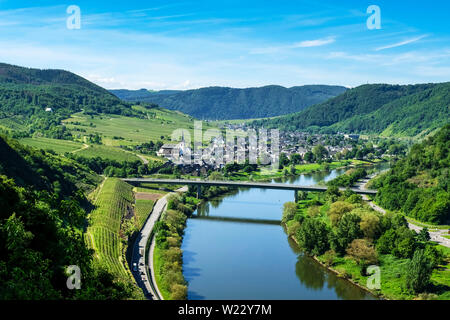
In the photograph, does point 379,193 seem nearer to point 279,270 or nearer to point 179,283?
point 279,270

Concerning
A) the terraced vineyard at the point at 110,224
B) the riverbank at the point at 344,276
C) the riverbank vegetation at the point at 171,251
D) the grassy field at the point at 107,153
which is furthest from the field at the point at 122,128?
the riverbank at the point at 344,276

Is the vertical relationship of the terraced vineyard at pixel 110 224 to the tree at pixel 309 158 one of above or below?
below

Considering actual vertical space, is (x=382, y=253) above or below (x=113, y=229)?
below

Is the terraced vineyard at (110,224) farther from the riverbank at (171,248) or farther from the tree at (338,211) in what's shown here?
the tree at (338,211)

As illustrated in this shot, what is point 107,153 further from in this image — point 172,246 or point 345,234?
point 345,234

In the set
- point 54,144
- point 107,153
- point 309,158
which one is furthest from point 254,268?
point 309,158

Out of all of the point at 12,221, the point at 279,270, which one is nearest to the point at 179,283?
the point at 279,270

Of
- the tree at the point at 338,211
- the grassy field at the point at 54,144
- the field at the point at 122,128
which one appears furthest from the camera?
the field at the point at 122,128
